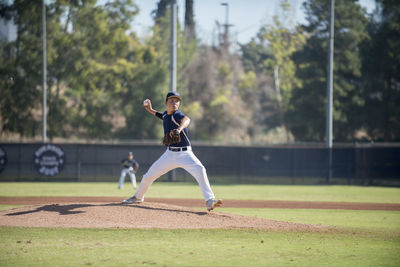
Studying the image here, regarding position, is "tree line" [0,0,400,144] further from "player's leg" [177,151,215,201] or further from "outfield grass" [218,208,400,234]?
"player's leg" [177,151,215,201]

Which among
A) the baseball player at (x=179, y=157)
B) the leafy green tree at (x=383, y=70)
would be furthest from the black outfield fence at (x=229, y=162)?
the baseball player at (x=179, y=157)

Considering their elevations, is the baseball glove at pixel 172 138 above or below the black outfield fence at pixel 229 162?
above

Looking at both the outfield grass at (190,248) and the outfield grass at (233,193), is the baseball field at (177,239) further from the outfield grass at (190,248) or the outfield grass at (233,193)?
the outfield grass at (233,193)

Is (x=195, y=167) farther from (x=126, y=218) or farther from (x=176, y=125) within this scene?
(x=126, y=218)

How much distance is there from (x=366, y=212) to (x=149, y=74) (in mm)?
29699

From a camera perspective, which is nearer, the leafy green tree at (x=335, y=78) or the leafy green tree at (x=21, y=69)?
the leafy green tree at (x=21, y=69)

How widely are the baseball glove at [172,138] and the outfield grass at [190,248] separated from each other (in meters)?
1.78

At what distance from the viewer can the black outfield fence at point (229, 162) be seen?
28703 mm

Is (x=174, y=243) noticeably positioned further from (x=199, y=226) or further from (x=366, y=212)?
(x=366, y=212)

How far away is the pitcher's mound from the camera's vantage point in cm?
953

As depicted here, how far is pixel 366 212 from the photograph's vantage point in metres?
14.3

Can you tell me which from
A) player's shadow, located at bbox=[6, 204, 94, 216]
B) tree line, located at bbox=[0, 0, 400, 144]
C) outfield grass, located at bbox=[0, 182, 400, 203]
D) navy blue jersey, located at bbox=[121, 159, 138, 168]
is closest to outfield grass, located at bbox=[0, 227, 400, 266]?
player's shadow, located at bbox=[6, 204, 94, 216]

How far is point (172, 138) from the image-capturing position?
989cm

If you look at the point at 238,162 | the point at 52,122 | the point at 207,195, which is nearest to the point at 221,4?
the point at 52,122
